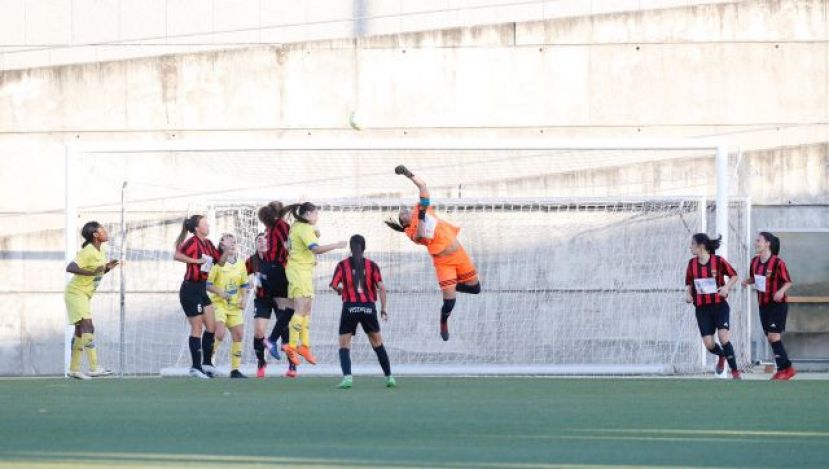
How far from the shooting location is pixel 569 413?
419 inches

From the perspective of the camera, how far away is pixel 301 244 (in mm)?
16031

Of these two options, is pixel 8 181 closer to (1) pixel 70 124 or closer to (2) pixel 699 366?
(1) pixel 70 124

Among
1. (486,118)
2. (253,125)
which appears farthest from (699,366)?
(253,125)

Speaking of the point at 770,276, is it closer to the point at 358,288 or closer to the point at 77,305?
the point at 358,288

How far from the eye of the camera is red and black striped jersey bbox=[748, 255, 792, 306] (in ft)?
55.9

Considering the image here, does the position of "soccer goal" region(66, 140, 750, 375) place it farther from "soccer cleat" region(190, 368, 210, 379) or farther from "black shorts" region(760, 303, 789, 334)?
"soccer cleat" region(190, 368, 210, 379)

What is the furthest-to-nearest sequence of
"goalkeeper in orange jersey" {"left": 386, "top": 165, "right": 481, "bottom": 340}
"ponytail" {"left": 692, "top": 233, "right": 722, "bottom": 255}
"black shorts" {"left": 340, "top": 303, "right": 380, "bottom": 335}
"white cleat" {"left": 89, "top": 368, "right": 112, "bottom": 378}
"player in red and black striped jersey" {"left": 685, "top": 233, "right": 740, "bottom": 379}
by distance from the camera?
"white cleat" {"left": 89, "top": 368, "right": 112, "bottom": 378} < "player in red and black striped jersey" {"left": 685, "top": 233, "right": 740, "bottom": 379} < "ponytail" {"left": 692, "top": 233, "right": 722, "bottom": 255} < "goalkeeper in orange jersey" {"left": 386, "top": 165, "right": 481, "bottom": 340} < "black shorts" {"left": 340, "top": 303, "right": 380, "bottom": 335}

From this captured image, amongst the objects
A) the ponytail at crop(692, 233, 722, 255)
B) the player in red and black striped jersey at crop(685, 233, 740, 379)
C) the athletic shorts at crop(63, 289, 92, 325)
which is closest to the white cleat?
the athletic shorts at crop(63, 289, 92, 325)

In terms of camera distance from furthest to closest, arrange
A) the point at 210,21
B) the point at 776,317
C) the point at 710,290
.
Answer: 1. the point at 210,21
2. the point at 776,317
3. the point at 710,290

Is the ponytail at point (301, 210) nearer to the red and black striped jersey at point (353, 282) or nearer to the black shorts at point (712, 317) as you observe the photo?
the red and black striped jersey at point (353, 282)

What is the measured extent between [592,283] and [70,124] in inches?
296

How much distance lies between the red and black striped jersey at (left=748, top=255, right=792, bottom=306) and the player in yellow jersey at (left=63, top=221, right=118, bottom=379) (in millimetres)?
7258

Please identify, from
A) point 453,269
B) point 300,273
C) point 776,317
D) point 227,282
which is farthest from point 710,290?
point 227,282

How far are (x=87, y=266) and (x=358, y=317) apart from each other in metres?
4.51
